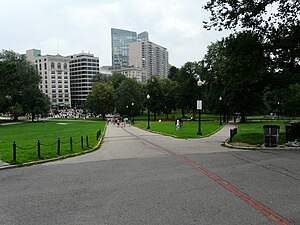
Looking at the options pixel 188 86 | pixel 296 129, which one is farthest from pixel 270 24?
pixel 188 86

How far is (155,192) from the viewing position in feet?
23.5

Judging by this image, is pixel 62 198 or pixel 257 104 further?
pixel 257 104

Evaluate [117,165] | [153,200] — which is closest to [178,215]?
[153,200]

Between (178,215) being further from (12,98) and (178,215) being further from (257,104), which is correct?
(12,98)

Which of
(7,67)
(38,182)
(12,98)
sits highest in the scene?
(7,67)

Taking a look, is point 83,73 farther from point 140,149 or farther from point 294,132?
point 294,132

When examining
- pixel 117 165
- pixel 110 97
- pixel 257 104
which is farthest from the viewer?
pixel 110 97

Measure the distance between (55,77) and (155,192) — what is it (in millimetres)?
190626

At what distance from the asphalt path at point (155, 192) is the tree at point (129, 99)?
67.9 m

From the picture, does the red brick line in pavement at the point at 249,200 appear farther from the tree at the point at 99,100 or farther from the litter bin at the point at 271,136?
the tree at the point at 99,100

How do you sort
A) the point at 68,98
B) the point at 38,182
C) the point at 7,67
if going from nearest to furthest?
the point at 38,182, the point at 7,67, the point at 68,98

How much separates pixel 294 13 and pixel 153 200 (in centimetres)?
1642

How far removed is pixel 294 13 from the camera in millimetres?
17938

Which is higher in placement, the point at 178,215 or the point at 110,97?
the point at 110,97
